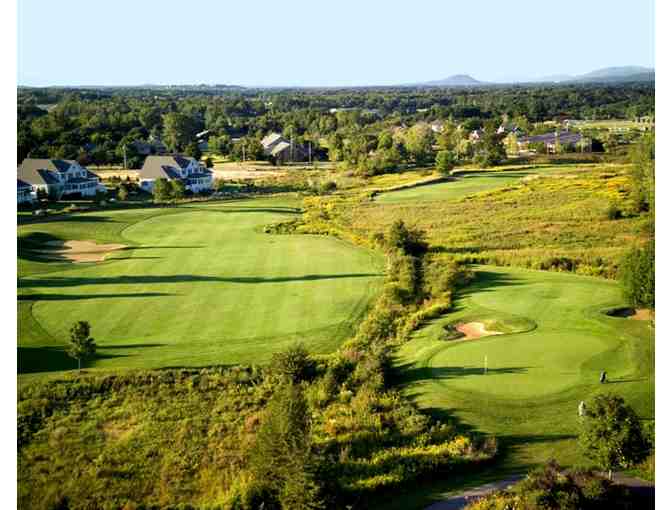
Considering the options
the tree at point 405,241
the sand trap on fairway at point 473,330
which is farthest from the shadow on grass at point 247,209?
the sand trap on fairway at point 473,330

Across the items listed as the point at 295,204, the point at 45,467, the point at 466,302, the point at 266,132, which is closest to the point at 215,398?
the point at 45,467

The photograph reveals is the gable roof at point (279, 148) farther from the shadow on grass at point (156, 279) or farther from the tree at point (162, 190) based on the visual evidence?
the shadow on grass at point (156, 279)

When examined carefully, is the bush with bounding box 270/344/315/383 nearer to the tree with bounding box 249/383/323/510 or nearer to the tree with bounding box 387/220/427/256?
the tree with bounding box 249/383/323/510

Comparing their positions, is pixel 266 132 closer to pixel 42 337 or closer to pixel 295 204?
pixel 295 204

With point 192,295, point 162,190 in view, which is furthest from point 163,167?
point 192,295

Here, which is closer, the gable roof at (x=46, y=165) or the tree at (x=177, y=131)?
the gable roof at (x=46, y=165)

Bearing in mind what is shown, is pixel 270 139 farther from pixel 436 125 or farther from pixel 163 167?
pixel 436 125
